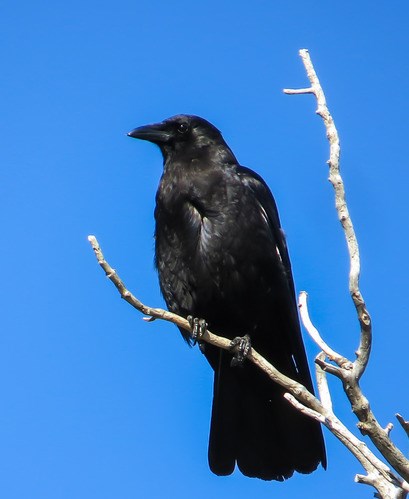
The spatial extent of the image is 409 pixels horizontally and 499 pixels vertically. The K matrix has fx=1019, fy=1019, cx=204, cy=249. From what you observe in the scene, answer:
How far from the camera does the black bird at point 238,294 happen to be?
21.1 ft

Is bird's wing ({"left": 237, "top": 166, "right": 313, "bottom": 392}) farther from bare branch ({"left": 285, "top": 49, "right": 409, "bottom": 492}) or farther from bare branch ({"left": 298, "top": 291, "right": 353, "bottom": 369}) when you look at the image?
bare branch ({"left": 285, "top": 49, "right": 409, "bottom": 492})

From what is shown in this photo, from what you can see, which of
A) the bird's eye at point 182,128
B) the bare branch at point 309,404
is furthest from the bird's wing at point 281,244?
the bare branch at point 309,404

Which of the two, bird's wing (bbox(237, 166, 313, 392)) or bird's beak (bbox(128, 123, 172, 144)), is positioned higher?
bird's beak (bbox(128, 123, 172, 144))

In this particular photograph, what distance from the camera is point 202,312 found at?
656 cm

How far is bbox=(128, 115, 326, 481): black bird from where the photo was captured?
6.44 metres

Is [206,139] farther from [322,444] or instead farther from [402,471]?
[402,471]

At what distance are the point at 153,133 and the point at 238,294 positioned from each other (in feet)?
4.63

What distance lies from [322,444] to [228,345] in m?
1.28

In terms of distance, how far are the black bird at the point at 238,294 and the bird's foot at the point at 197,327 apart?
19cm

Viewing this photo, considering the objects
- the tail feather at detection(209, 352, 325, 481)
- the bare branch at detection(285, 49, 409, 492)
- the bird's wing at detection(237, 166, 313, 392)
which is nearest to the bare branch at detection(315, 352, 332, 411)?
the bare branch at detection(285, 49, 409, 492)

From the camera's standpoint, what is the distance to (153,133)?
717 cm

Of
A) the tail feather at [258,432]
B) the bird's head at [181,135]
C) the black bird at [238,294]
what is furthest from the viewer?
the bird's head at [181,135]

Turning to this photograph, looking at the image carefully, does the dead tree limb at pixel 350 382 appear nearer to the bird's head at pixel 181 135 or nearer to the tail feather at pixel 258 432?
the tail feather at pixel 258 432

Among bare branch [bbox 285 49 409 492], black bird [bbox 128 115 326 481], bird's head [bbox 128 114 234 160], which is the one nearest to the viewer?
bare branch [bbox 285 49 409 492]
